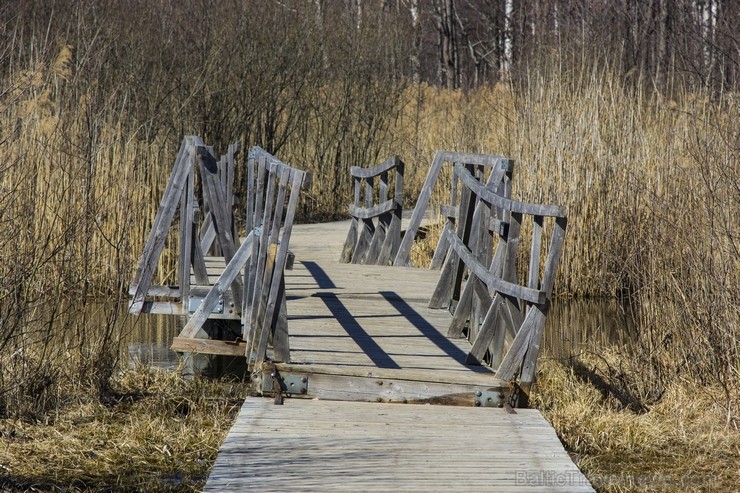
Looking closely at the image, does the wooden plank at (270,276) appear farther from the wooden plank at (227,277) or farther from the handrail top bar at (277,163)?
the wooden plank at (227,277)

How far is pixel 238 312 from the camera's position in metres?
7.05

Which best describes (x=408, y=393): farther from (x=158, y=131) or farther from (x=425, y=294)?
(x=158, y=131)

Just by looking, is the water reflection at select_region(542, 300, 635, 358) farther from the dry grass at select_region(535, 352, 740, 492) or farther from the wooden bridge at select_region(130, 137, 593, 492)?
the wooden bridge at select_region(130, 137, 593, 492)

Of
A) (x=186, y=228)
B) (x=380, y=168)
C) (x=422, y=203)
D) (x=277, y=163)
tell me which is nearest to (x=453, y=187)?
(x=422, y=203)

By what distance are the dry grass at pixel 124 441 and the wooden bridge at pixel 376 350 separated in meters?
0.41

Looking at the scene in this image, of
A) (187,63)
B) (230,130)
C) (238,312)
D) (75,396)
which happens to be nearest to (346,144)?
(230,130)

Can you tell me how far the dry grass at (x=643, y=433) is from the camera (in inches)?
213

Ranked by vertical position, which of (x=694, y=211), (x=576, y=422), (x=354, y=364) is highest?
(x=694, y=211)

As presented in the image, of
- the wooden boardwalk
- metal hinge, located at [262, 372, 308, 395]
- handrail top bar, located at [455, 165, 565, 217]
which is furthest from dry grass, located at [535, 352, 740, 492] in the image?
metal hinge, located at [262, 372, 308, 395]

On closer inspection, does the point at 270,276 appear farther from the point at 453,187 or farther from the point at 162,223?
the point at 453,187

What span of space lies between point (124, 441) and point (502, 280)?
211 cm

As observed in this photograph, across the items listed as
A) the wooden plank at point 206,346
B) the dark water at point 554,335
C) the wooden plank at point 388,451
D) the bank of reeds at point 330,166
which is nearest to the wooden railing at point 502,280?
the wooden plank at point 388,451

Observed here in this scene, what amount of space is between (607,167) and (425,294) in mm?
3113

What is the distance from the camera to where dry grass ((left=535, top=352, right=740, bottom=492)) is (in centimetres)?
542
